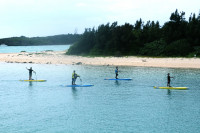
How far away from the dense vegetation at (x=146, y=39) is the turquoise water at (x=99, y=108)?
31693 millimetres

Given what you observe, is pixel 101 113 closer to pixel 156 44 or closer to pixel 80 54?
pixel 156 44

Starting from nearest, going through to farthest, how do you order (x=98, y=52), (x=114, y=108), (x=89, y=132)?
(x=89, y=132) → (x=114, y=108) → (x=98, y=52)

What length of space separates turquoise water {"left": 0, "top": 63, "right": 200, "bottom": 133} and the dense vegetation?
31693 mm

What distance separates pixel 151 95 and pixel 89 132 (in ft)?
48.8

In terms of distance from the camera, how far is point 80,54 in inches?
3647

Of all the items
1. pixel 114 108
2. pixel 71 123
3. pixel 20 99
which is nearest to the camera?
pixel 71 123

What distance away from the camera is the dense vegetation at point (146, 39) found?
238ft

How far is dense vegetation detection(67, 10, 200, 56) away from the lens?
238 feet

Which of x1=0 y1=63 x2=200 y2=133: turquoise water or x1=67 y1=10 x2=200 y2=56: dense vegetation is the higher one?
x1=67 y1=10 x2=200 y2=56: dense vegetation

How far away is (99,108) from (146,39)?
58.0 m

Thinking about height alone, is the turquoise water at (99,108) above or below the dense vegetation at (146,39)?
below

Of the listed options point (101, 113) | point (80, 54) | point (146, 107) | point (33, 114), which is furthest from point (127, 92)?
point (80, 54)

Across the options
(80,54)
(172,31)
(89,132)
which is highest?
(172,31)

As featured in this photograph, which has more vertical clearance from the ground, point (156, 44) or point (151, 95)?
point (156, 44)
